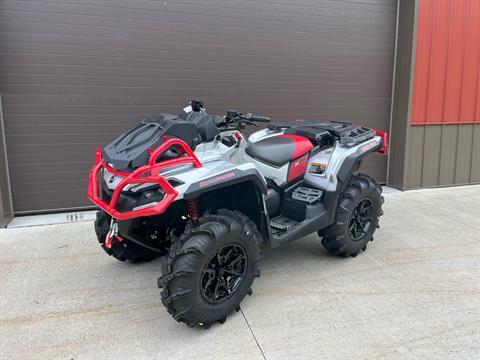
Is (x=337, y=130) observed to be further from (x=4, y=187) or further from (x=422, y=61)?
(x=4, y=187)

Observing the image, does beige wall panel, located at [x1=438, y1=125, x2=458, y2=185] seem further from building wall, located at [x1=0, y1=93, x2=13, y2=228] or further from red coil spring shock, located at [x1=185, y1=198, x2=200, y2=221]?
building wall, located at [x1=0, y1=93, x2=13, y2=228]

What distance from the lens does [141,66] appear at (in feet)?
16.2

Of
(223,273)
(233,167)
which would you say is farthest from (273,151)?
(223,273)

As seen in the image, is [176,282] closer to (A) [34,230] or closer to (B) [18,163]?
(A) [34,230]

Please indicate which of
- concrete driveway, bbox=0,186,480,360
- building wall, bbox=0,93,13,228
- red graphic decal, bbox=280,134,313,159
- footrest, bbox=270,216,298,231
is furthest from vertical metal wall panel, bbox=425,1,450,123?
building wall, bbox=0,93,13,228

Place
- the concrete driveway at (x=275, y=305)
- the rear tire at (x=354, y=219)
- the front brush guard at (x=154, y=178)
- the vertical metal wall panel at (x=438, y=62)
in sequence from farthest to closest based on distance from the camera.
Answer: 1. the vertical metal wall panel at (x=438, y=62)
2. the rear tire at (x=354, y=219)
3. the concrete driveway at (x=275, y=305)
4. the front brush guard at (x=154, y=178)

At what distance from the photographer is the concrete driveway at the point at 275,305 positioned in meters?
2.48

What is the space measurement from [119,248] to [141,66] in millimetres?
2413

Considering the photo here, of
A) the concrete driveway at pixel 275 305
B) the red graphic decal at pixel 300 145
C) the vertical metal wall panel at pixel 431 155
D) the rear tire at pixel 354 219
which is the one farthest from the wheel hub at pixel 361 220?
the vertical metal wall panel at pixel 431 155

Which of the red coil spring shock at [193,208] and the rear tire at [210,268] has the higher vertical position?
the red coil spring shock at [193,208]

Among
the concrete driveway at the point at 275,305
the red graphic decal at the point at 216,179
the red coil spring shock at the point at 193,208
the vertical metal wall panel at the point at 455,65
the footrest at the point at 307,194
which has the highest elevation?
the vertical metal wall panel at the point at 455,65

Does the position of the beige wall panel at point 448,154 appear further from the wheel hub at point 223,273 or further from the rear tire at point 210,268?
the wheel hub at point 223,273

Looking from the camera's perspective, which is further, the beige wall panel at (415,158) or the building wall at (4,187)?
the beige wall panel at (415,158)

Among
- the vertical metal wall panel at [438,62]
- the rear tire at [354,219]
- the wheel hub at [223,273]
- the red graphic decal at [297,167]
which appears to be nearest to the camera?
the wheel hub at [223,273]
